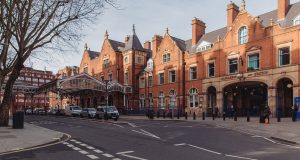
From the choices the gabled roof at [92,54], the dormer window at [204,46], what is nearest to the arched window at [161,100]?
the dormer window at [204,46]

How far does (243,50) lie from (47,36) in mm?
23034

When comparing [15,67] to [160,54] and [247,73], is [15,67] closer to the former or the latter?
[247,73]

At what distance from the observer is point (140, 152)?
11844 mm

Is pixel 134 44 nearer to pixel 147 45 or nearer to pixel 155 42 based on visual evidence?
pixel 155 42

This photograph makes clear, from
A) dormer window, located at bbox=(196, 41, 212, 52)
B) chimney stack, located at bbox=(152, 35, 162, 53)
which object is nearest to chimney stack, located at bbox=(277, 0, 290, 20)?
dormer window, located at bbox=(196, 41, 212, 52)

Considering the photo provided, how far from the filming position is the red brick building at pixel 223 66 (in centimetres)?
3447

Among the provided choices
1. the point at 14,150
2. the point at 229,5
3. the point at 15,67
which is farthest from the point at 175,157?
the point at 229,5

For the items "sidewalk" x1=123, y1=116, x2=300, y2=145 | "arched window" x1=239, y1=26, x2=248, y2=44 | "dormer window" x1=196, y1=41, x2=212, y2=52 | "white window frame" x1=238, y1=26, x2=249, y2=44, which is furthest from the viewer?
"dormer window" x1=196, y1=41, x2=212, y2=52

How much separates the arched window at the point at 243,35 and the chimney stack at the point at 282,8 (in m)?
3.96

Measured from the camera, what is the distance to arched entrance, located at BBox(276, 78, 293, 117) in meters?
34.8

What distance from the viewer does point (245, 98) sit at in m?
42.2

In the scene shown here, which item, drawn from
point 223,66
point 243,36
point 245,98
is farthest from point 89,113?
point 243,36

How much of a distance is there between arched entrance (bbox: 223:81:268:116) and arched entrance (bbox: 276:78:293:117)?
12.4 ft

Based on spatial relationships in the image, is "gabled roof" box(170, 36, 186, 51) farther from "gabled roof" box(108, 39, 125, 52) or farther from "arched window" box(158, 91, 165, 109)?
"gabled roof" box(108, 39, 125, 52)
